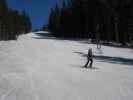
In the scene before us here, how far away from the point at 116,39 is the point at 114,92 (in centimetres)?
6415

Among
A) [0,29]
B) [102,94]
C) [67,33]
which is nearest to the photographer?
[102,94]

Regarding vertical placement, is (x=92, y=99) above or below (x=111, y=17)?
below

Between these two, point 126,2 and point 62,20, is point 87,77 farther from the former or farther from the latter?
point 62,20

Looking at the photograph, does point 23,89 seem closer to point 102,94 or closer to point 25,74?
point 102,94

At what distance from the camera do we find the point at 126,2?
2539 inches

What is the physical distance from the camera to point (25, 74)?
1991 cm

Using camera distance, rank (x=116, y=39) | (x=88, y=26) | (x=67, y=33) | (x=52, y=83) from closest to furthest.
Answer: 1. (x=52, y=83)
2. (x=116, y=39)
3. (x=88, y=26)
4. (x=67, y=33)

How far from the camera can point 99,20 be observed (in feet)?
284

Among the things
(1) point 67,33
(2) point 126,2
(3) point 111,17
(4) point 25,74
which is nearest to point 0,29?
(1) point 67,33

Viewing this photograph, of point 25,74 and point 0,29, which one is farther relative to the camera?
point 0,29

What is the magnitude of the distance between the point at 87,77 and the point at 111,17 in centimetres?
6096

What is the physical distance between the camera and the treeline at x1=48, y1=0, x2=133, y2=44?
67.4 m

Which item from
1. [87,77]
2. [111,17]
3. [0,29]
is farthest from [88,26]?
[87,77]

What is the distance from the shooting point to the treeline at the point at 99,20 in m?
67.4
